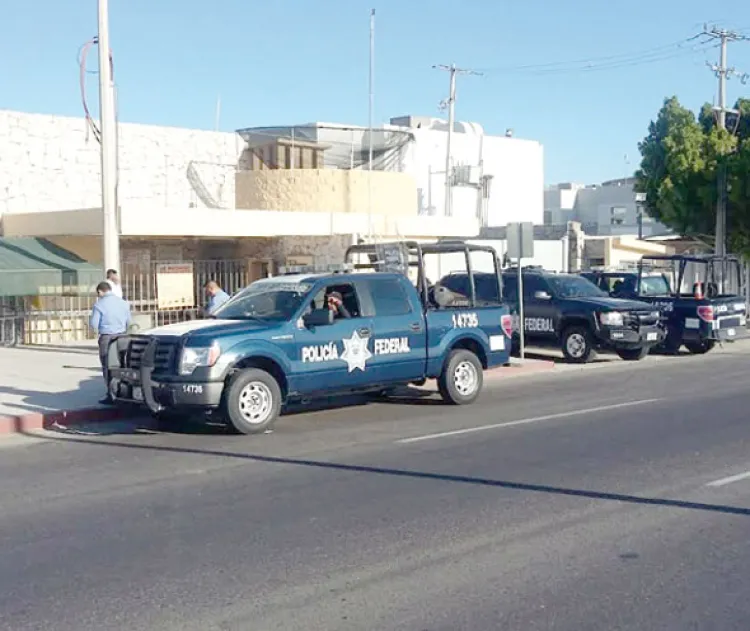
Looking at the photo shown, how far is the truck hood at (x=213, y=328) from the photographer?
12219mm

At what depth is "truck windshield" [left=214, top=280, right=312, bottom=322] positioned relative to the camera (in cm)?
1300

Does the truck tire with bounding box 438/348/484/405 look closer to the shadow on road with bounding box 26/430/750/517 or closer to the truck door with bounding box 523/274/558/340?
the shadow on road with bounding box 26/430/750/517

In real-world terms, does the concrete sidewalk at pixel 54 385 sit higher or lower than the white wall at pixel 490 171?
lower

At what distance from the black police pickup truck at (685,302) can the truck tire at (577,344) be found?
2.38 meters

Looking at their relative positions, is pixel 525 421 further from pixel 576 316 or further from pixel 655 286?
pixel 655 286

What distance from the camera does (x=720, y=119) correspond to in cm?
3278

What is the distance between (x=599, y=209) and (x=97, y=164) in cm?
5201

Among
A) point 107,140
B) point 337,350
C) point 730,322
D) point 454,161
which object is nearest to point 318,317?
point 337,350

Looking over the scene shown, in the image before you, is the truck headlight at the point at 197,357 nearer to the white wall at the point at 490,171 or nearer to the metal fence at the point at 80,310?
the metal fence at the point at 80,310

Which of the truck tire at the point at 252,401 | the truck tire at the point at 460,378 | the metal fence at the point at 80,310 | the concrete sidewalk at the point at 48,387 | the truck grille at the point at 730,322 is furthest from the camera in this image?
the metal fence at the point at 80,310

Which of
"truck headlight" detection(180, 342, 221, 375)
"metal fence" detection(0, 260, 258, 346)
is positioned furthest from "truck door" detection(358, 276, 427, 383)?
"metal fence" detection(0, 260, 258, 346)

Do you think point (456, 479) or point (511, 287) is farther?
point (511, 287)

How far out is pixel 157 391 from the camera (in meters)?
12.1

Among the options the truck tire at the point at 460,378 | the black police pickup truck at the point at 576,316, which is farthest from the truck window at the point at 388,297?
the black police pickup truck at the point at 576,316
